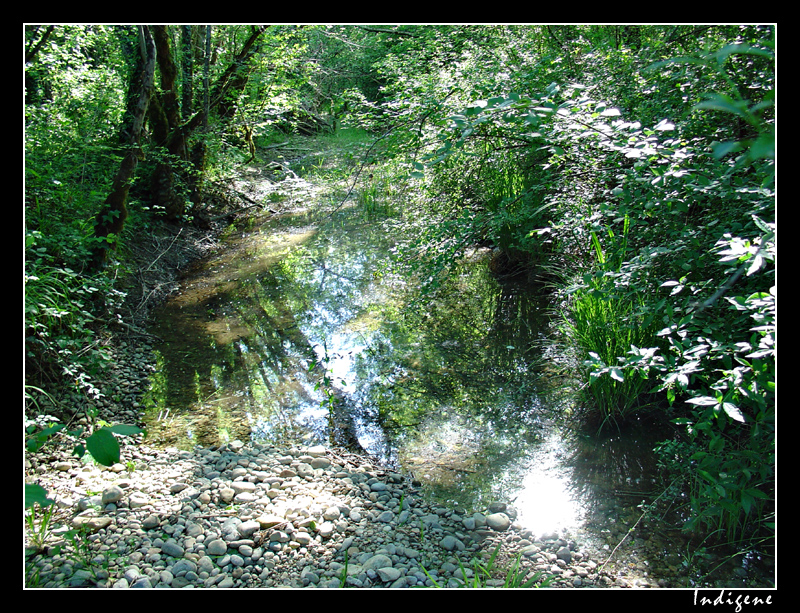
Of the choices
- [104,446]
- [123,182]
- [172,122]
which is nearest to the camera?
[104,446]

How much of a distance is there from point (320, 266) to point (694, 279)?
5777 mm

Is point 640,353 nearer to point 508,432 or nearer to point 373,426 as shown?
point 508,432

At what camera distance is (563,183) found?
15.2 ft

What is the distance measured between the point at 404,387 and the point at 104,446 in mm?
3124

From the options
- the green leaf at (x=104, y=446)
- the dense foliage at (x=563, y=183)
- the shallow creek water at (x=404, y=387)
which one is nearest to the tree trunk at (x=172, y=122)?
the dense foliage at (x=563, y=183)

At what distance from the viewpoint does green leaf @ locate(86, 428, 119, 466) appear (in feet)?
5.61

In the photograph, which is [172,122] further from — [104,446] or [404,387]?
[104,446]

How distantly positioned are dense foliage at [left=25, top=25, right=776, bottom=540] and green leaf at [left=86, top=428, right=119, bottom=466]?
1.98m

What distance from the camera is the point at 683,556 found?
107 inches

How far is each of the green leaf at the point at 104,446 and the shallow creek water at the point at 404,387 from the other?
7.02 ft

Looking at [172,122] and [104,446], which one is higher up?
[172,122]

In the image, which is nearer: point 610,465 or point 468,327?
point 610,465

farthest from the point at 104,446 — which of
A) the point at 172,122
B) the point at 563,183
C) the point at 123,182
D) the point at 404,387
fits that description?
the point at 172,122
